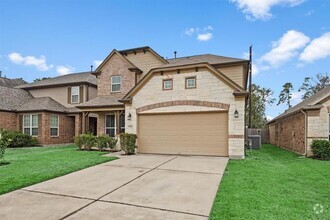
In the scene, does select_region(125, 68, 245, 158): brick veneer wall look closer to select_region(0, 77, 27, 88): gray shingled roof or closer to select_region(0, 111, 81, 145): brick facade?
select_region(0, 111, 81, 145): brick facade

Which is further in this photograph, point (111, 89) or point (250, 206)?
point (111, 89)

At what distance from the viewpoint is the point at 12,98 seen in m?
20.3

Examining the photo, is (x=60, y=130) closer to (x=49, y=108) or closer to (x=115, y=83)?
(x=49, y=108)

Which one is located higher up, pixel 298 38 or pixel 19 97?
pixel 298 38

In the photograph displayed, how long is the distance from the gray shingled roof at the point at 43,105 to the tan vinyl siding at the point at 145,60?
762 centimetres

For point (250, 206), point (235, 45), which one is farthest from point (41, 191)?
point (235, 45)

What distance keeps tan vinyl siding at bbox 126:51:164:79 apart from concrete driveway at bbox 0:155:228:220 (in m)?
11.2

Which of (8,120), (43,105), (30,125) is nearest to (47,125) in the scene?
(30,125)

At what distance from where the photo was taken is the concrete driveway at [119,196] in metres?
4.36

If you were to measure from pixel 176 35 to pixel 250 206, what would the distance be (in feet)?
54.0

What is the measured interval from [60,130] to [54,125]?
70 centimetres

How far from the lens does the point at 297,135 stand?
14812mm

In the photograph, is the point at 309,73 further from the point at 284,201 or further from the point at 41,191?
the point at 41,191

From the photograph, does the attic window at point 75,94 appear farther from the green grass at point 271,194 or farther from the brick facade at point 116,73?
the green grass at point 271,194
